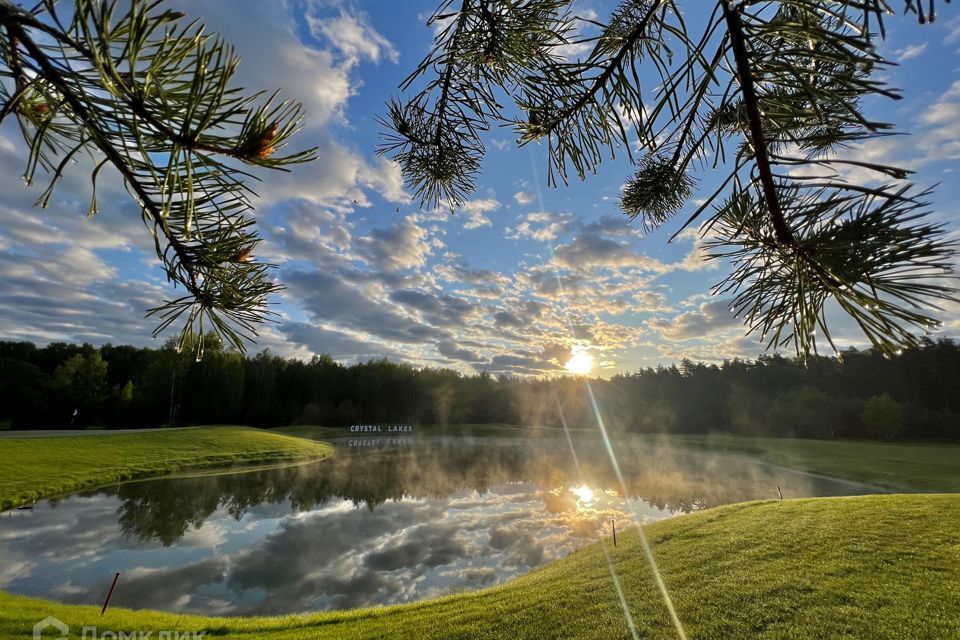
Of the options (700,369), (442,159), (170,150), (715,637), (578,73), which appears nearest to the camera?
(170,150)

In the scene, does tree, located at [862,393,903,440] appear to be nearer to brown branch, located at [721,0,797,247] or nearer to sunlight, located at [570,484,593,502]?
sunlight, located at [570,484,593,502]

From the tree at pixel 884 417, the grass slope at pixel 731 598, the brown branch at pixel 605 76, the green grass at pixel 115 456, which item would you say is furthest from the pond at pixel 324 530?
the tree at pixel 884 417

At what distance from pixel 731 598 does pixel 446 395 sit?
51.5 m

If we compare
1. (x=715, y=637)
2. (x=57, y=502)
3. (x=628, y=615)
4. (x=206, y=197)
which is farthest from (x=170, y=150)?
(x=57, y=502)

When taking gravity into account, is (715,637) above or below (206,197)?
below

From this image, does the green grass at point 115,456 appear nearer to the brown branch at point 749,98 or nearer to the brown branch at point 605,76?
the brown branch at point 605,76

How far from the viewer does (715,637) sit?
11.4 ft

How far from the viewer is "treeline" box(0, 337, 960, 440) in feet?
115

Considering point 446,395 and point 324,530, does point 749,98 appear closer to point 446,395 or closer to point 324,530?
point 324,530

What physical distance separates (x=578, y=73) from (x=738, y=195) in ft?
2.02

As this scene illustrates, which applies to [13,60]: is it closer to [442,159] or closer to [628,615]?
[442,159]

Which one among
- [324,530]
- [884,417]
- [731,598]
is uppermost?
[884,417]

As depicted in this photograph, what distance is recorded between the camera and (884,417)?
31.6 m

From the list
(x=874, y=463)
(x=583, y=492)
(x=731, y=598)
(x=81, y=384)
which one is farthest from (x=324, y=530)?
(x=81, y=384)
